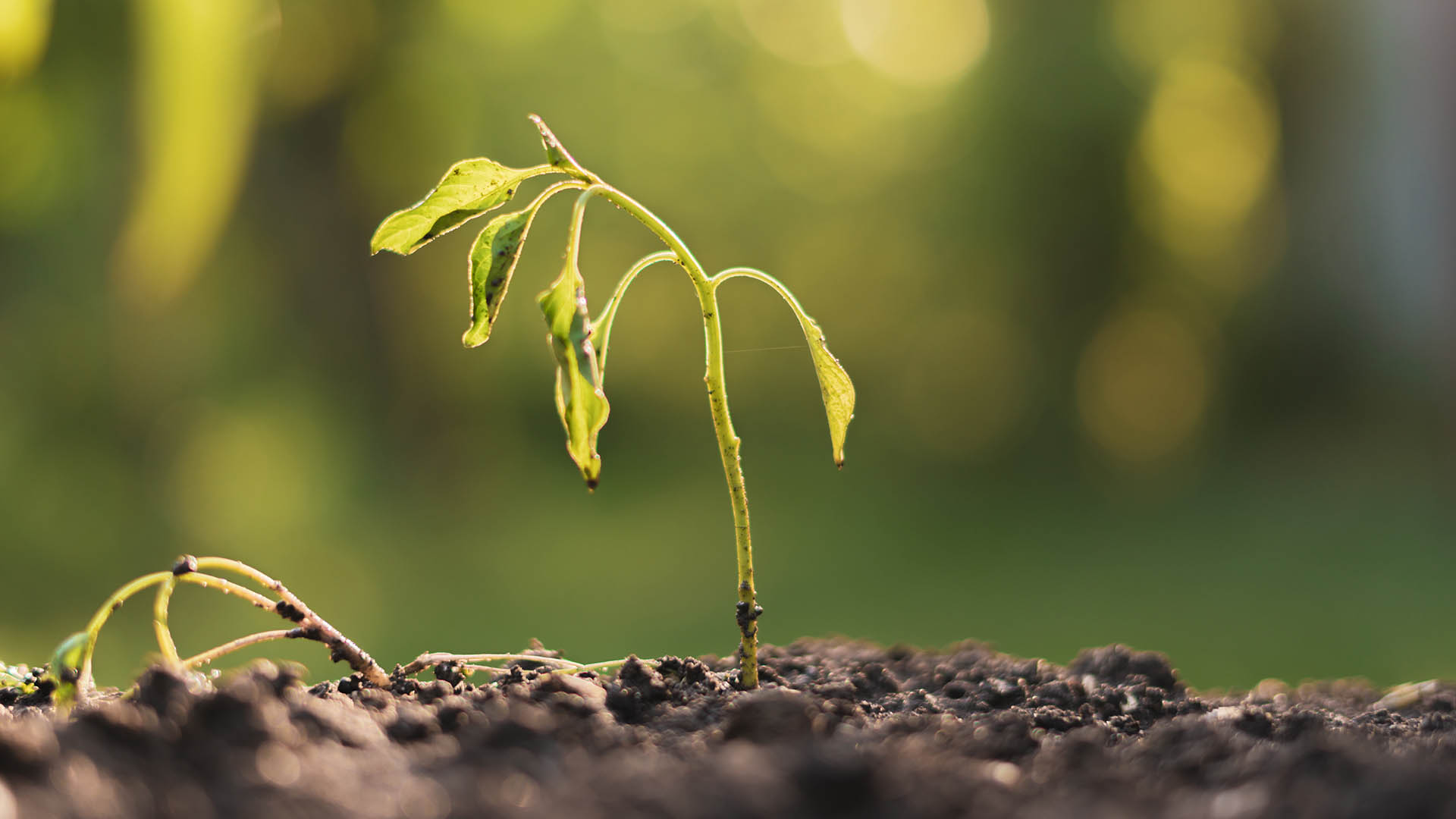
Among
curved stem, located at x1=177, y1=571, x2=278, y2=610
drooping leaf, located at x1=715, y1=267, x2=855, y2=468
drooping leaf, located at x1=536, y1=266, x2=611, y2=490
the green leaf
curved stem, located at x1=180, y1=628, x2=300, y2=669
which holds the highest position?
the green leaf

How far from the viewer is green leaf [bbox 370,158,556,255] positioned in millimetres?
846

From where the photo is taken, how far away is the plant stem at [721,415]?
84 centimetres

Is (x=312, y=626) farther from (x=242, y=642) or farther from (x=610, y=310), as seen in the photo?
(x=610, y=310)

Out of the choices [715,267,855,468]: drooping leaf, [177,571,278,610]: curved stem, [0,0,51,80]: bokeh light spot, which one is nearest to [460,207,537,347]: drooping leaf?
[715,267,855,468]: drooping leaf

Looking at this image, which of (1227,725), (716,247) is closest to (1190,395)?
(716,247)

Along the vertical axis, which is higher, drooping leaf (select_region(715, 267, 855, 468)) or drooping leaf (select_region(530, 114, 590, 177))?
drooping leaf (select_region(530, 114, 590, 177))

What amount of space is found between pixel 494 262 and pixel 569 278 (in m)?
0.10

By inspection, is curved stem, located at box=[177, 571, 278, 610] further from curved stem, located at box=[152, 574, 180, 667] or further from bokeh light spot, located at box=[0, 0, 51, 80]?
bokeh light spot, located at box=[0, 0, 51, 80]

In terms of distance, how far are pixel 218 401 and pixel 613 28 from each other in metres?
2.23

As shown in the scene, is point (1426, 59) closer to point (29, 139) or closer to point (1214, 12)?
point (1214, 12)

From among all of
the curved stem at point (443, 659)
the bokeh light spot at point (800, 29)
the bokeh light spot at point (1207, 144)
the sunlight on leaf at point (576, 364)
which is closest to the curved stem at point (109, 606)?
the curved stem at point (443, 659)

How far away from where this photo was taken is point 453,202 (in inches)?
33.5

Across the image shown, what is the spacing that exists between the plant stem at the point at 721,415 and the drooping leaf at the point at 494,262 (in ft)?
0.22

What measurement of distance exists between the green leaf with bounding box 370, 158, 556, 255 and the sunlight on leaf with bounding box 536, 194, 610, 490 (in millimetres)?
119
